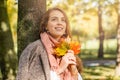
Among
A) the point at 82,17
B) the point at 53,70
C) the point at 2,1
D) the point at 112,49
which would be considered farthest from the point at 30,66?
the point at 112,49

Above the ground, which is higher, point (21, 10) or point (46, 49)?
point (21, 10)

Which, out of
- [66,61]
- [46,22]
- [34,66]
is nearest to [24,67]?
[34,66]

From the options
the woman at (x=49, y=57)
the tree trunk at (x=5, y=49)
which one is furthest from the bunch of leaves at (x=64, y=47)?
the tree trunk at (x=5, y=49)

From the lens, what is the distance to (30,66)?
3.78 meters

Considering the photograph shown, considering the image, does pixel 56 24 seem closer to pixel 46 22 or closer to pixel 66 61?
pixel 46 22

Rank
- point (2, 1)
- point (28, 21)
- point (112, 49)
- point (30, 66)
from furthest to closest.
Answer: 1. point (112, 49)
2. point (2, 1)
3. point (28, 21)
4. point (30, 66)

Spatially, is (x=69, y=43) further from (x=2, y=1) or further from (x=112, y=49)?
(x=112, y=49)

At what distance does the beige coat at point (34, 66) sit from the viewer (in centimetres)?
375

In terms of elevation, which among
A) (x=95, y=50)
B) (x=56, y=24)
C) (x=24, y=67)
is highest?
(x=56, y=24)

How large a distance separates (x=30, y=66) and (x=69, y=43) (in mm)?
501

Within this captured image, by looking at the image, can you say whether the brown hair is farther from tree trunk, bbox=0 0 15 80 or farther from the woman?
tree trunk, bbox=0 0 15 80

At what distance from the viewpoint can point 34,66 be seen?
3777 mm

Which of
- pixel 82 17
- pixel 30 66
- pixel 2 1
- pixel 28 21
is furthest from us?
pixel 82 17

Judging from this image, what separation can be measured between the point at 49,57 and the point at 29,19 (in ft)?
2.29
